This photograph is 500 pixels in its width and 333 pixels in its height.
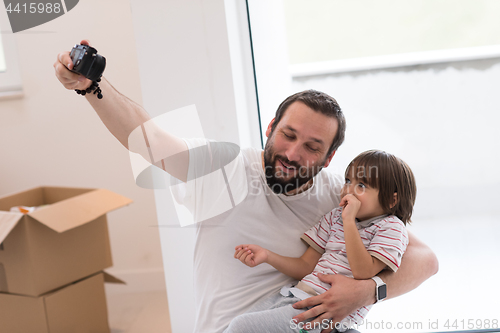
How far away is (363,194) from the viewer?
1128mm

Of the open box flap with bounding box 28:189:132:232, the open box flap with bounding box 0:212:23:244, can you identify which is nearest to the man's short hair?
the open box flap with bounding box 28:189:132:232

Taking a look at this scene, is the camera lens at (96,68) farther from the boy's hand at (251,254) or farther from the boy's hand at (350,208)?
the boy's hand at (350,208)

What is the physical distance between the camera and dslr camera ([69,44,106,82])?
0.88 metres

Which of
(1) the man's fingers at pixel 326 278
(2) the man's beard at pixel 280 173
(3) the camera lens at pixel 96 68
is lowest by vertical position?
(1) the man's fingers at pixel 326 278

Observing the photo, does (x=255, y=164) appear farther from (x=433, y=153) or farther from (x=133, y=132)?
(x=433, y=153)

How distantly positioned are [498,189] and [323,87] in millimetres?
688

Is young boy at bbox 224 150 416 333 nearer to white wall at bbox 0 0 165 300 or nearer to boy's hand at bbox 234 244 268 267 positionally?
boy's hand at bbox 234 244 268 267

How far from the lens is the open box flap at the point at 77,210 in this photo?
162 cm

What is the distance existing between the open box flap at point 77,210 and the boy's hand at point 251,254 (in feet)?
2.88

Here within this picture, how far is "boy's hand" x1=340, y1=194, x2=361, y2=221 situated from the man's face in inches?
5.3

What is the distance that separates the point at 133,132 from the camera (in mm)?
1016

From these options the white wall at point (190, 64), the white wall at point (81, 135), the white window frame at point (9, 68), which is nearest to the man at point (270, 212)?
the white wall at point (190, 64)

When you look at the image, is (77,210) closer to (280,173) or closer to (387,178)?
(280,173)

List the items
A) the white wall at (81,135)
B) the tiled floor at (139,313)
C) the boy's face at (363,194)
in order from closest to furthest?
the boy's face at (363,194) < the tiled floor at (139,313) < the white wall at (81,135)
